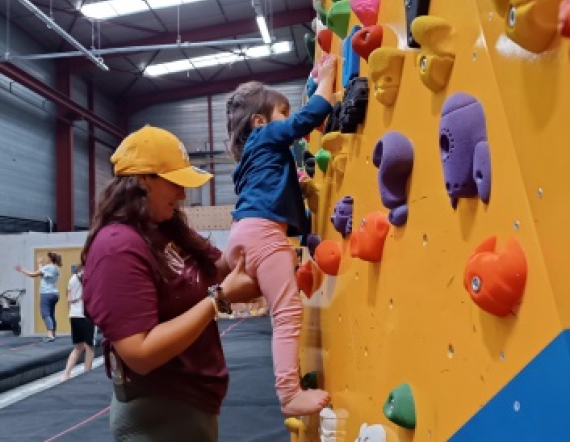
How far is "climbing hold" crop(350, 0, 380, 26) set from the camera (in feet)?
3.53

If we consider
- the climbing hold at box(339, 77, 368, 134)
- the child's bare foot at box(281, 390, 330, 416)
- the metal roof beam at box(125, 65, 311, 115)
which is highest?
the metal roof beam at box(125, 65, 311, 115)

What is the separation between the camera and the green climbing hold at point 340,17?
128 cm

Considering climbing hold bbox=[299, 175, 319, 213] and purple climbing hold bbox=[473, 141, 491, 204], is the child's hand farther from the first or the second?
purple climbing hold bbox=[473, 141, 491, 204]

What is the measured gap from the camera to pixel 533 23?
0.52 metres

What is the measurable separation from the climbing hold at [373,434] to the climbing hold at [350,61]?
2.12 ft

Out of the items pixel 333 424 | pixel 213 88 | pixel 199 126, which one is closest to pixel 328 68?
pixel 333 424

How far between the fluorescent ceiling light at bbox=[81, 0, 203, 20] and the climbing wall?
28.3 feet

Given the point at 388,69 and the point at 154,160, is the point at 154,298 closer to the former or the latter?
the point at 154,160

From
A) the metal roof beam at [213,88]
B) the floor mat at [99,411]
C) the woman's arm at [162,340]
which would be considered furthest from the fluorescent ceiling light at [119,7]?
the woman's arm at [162,340]

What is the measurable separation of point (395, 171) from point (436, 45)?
19 centimetres

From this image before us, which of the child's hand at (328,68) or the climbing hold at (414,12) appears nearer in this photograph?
the climbing hold at (414,12)

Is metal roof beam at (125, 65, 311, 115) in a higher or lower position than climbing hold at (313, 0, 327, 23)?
higher

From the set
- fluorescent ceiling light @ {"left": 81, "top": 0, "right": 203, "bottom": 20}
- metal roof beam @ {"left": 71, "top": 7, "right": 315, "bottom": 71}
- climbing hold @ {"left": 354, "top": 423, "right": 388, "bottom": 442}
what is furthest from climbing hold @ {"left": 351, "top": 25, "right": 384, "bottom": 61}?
metal roof beam @ {"left": 71, "top": 7, "right": 315, "bottom": 71}

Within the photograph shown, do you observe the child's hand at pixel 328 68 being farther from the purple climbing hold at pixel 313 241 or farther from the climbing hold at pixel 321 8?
the purple climbing hold at pixel 313 241
